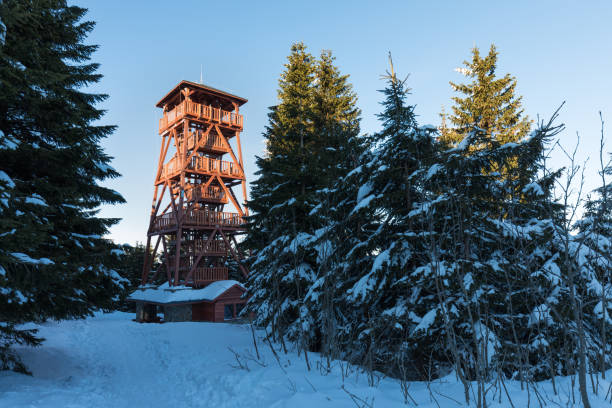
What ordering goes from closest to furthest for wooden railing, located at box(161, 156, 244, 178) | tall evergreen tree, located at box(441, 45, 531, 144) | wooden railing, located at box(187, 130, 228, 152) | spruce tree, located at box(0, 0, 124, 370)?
1. spruce tree, located at box(0, 0, 124, 370)
2. tall evergreen tree, located at box(441, 45, 531, 144)
3. wooden railing, located at box(161, 156, 244, 178)
4. wooden railing, located at box(187, 130, 228, 152)

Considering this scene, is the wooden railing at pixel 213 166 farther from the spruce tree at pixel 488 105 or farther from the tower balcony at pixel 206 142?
the spruce tree at pixel 488 105

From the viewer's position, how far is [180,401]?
6102mm

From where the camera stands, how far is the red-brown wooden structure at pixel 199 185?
20.0 meters

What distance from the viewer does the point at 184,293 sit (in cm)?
1845

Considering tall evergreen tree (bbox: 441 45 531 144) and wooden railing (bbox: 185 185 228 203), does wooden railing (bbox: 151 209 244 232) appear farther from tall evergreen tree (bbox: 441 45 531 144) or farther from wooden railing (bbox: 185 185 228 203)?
tall evergreen tree (bbox: 441 45 531 144)

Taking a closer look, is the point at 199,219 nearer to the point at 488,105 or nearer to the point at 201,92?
the point at 201,92

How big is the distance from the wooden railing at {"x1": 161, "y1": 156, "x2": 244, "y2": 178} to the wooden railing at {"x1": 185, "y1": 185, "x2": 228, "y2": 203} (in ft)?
3.71

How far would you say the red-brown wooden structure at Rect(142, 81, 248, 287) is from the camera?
65.6 feet

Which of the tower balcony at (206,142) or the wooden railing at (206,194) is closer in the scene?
the wooden railing at (206,194)

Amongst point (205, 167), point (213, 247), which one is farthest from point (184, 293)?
point (205, 167)

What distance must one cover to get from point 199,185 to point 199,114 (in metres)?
4.51

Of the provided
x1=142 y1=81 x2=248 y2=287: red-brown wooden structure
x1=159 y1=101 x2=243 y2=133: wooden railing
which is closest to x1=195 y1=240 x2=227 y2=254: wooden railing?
x1=142 y1=81 x2=248 y2=287: red-brown wooden structure

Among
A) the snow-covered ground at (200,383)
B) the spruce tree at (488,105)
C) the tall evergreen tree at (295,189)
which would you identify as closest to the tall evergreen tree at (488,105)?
the spruce tree at (488,105)

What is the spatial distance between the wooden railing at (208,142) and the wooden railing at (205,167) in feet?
2.69
